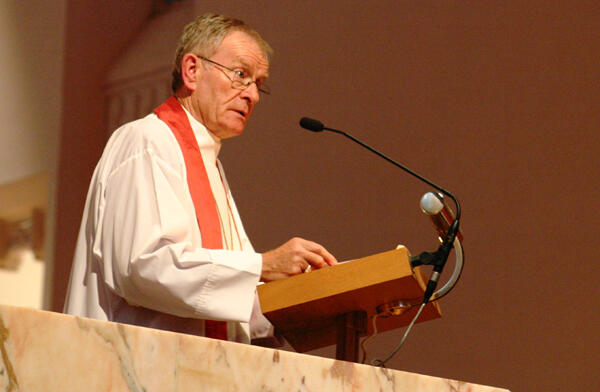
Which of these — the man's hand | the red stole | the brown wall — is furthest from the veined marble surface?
the brown wall

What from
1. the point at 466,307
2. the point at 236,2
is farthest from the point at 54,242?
the point at 466,307

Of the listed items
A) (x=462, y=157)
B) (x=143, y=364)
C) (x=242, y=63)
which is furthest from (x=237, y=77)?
(x=462, y=157)

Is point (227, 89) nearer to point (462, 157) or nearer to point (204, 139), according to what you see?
point (204, 139)

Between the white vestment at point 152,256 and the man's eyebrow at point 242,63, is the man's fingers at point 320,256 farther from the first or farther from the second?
the man's eyebrow at point 242,63

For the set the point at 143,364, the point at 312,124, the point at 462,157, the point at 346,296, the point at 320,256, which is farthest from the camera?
the point at 462,157

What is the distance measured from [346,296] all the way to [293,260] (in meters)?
0.26

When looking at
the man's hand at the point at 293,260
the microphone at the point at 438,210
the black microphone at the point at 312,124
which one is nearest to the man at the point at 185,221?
the man's hand at the point at 293,260

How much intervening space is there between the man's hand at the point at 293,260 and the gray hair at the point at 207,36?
40.3 inches

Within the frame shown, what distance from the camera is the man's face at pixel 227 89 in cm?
345

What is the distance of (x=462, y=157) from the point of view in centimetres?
518

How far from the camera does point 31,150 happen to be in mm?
7230

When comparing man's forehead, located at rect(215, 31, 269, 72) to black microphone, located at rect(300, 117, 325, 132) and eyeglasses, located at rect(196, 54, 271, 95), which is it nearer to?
eyeglasses, located at rect(196, 54, 271, 95)

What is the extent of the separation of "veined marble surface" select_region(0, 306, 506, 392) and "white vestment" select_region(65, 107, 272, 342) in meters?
0.75

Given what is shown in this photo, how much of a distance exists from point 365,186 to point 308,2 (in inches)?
51.6
